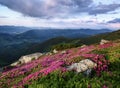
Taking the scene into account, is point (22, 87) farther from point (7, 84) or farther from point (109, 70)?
point (109, 70)

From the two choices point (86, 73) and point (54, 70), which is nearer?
point (86, 73)

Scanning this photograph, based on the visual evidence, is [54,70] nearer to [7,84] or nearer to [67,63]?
[67,63]

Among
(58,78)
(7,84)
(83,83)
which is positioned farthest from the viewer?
(7,84)

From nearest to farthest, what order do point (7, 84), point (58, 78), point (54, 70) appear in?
point (58, 78)
point (54, 70)
point (7, 84)

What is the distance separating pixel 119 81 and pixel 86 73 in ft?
10.00

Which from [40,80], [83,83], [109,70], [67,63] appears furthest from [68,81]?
[67,63]

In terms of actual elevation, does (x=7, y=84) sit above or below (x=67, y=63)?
below

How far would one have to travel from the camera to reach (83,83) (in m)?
18.6

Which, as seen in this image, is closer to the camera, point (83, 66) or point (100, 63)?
point (83, 66)

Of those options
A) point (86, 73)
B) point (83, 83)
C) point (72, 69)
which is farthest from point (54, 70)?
point (83, 83)

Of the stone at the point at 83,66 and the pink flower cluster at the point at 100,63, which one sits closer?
the stone at the point at 83,66

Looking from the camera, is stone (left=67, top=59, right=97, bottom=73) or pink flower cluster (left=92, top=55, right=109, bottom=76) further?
pink flower cluster (left=92, top=55, right=109, bottom=76)

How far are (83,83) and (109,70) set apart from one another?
15.6 ft

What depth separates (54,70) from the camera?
878 inches
